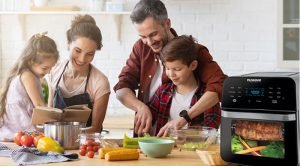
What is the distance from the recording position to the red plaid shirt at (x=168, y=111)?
3.53 metres

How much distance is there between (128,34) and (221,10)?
918mm

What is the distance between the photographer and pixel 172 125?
10.6 ft

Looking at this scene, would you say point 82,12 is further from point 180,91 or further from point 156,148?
point 156,148

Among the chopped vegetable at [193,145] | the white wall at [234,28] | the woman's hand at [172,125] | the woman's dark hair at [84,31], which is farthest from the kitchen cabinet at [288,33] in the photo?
the chopped vegetable at [193,145]

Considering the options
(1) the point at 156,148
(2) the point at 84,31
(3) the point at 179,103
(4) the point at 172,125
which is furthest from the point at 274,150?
(2) the point at 84,31

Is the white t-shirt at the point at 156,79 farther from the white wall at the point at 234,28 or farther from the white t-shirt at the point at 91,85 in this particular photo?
the white wall at the point at 234,28

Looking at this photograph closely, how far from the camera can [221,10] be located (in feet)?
17.2

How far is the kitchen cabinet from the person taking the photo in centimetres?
487

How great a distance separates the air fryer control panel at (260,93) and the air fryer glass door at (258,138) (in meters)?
0.04

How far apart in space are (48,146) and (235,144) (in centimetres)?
97

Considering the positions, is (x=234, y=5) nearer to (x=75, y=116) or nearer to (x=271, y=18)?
(x=271, y=18)

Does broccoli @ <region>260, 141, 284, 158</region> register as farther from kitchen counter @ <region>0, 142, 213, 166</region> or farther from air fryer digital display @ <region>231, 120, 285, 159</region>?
kitchen counter @ <region>0, 142, 213, 166</region>

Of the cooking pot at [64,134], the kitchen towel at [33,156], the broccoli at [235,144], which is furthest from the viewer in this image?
the cooking pot at [64,134]

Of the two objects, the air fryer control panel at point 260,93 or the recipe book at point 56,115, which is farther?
the recipe book at point 56,115
